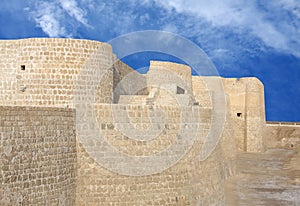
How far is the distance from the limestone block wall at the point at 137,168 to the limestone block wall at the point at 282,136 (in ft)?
69.7

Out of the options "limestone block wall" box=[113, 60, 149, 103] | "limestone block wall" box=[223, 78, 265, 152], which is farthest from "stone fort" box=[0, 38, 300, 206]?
"limestone block wall" box=[223, 78, 265, 152]

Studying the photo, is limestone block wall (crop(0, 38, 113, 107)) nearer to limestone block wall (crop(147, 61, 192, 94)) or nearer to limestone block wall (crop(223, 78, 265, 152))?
limestone block wall (crop(147, 61, 192, 94))

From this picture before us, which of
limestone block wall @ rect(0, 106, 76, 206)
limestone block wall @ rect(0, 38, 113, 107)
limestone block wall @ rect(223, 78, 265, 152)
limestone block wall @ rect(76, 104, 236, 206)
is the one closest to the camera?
limestone block wall @ rect(0, 106, 76, 206)

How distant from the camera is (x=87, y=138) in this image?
31.2ft

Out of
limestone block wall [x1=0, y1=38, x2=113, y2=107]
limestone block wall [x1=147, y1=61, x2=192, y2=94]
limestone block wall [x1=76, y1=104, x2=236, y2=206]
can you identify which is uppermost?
limestone block wall [x1=147, y1=61, x2=192, y2=94]

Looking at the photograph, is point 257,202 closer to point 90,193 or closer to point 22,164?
point 90,193

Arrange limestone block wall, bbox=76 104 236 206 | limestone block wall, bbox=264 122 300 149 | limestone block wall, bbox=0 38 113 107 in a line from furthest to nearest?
limestone block wall, bbox=264 122 300 149 → limestone block wall, bbox=0 38 113 107 → limestone block wall, bbox=76 104 236 206

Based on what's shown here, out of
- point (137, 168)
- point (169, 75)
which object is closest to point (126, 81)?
point (169, 75)

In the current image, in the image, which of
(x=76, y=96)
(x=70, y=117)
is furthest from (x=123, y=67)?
(x=70, y=117)

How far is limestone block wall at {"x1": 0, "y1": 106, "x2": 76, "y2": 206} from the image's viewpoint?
761 centimetres

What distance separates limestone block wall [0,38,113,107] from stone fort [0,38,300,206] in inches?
1.1

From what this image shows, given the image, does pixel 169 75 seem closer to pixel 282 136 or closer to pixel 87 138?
pixel 282 136

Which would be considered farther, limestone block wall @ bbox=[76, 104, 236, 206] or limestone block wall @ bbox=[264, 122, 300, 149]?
limestone block wall @ bbox=[264, 122, 300, 149]

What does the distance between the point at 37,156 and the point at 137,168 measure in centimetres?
255
